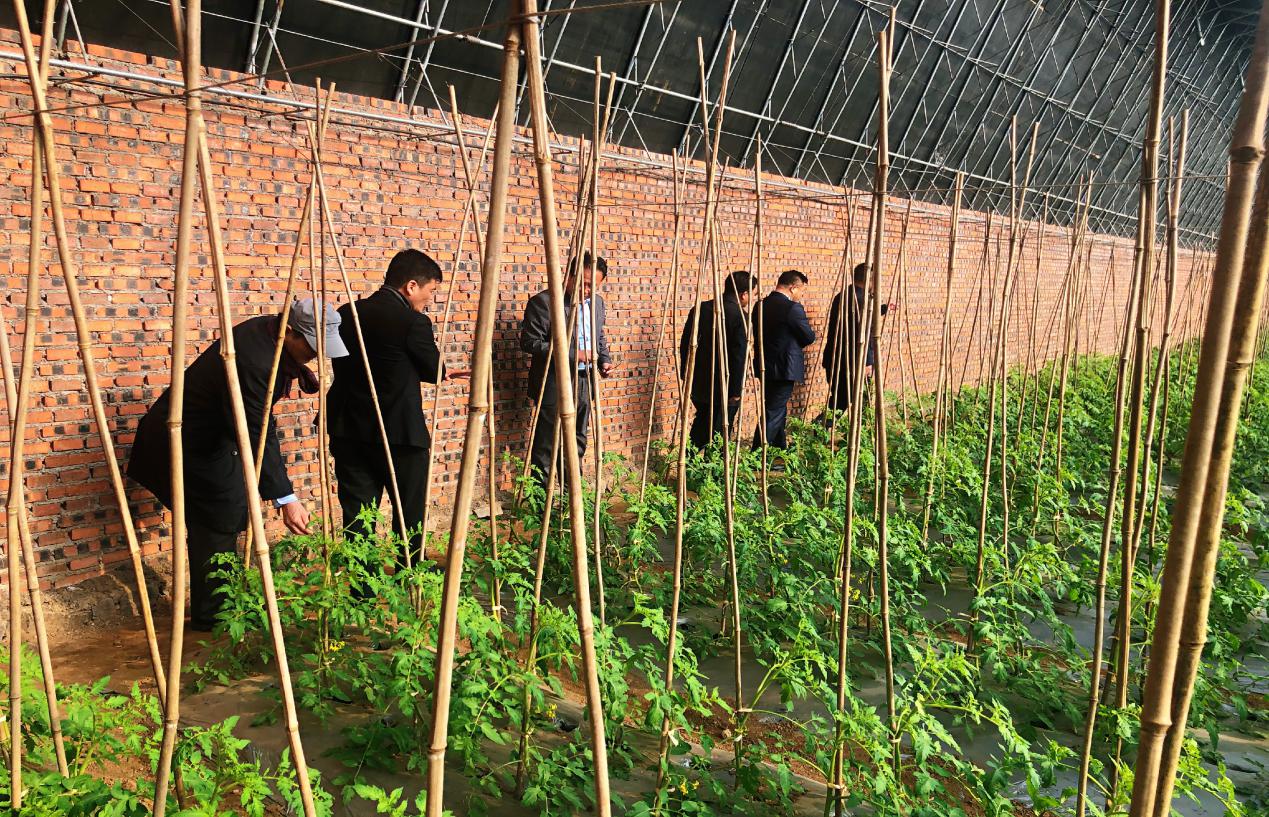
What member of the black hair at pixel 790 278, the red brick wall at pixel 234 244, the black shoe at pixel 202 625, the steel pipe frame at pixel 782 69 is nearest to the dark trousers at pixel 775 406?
the black hair at pixel 790 278

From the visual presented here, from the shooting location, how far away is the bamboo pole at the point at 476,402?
1038mm

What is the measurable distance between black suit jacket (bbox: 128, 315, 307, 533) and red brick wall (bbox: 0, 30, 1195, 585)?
0.49m

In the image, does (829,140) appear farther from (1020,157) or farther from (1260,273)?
(1260,273)

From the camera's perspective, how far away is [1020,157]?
491 inches

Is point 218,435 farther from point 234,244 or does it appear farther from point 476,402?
point 476,402

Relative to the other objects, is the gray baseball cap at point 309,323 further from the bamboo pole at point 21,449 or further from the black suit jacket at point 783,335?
the black suit jacket at point 783,335

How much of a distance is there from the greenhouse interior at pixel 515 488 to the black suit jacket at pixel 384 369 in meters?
0.02

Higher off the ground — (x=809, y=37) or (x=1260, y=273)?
(x=809, y=37)

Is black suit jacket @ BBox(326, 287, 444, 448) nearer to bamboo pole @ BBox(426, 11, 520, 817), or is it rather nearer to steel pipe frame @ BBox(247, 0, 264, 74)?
steel pipe frame @ BBox(247, 0, 264, 74)

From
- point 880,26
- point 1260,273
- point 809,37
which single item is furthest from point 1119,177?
point 1260,273

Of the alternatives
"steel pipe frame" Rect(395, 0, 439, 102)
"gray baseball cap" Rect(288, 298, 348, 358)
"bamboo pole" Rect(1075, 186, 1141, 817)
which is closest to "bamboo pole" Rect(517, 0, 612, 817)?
"bamboo pole" Rect(1075, 186, 1141, 817)

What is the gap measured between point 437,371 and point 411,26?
281cm

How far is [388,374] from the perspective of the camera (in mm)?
3295

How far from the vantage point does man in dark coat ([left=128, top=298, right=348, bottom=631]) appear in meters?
2.84
